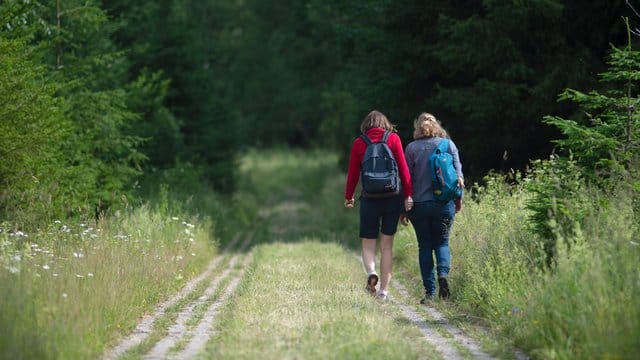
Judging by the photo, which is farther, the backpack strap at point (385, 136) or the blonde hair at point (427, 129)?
the blonde hair at point (427, 129)

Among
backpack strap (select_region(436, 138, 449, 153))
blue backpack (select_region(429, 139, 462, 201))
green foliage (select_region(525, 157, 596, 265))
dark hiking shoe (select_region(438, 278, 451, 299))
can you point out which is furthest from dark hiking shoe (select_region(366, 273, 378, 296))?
green foliage (select_region(525, 157, 596, 265))

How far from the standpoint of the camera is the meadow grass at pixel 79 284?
767 centimetres

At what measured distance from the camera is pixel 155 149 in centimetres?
2847

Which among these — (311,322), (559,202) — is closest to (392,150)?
(559,202)

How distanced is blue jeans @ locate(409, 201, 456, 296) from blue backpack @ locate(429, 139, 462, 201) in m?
0.16

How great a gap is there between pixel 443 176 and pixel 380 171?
800 mm

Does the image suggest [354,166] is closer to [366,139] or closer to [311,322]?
[366,139]

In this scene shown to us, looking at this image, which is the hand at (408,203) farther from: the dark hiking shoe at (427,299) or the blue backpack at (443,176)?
the dark hiking shoe at (427,299)

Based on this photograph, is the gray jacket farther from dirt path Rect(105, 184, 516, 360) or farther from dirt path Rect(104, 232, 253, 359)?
dirt path Rect(104, 232, 253, 359)

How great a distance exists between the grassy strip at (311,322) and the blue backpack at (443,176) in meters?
1.62

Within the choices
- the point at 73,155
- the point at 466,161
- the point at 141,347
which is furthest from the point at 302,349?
A: the point at 466,161

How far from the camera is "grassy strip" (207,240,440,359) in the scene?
7.85 m

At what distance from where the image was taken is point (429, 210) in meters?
11.5

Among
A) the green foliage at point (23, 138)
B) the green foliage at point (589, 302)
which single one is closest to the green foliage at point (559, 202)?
the green foliage at point (589, 302)
